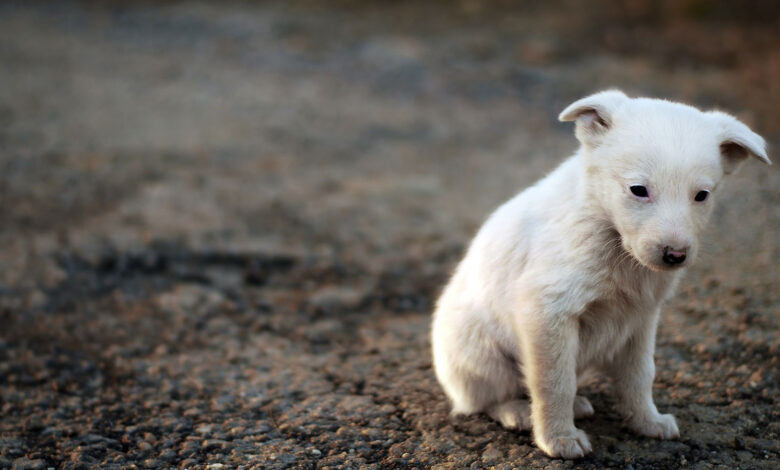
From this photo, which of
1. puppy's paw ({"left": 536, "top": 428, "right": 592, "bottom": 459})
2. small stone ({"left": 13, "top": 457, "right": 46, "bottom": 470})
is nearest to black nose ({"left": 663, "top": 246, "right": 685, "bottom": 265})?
puppy's paw ({"left": 536, "top": 428, "right": 592, "bottom": 459})

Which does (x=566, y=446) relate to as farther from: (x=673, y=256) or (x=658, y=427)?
(x=673, y=256)

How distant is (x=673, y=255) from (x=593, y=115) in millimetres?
684

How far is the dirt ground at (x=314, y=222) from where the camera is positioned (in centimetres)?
381

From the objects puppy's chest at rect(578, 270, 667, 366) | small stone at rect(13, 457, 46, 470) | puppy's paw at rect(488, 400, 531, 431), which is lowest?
small stone at rect(13, 457, 46, 470)

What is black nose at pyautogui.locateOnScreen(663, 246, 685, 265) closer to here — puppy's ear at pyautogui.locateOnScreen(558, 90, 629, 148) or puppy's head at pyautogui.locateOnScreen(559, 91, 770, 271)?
puppy's head at pyautogui.locateOnScreen(559, 91, 770, 271)

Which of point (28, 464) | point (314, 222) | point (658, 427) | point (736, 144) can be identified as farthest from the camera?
point (314, 222)

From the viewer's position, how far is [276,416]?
4.02 meters

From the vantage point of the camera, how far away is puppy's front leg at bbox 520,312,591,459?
307 cm

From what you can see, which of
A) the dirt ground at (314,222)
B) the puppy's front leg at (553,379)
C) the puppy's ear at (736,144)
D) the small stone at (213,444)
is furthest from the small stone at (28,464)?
the puppy's ear at (736,144)

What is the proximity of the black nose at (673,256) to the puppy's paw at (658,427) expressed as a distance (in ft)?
3.43

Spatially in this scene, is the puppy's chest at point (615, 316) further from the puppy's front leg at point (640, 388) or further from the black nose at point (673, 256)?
the black nose at point (673, 256)

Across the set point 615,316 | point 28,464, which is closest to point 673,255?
point 615,316

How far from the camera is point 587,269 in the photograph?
3.05 metres

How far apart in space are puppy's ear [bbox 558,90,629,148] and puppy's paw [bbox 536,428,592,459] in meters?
1.27
